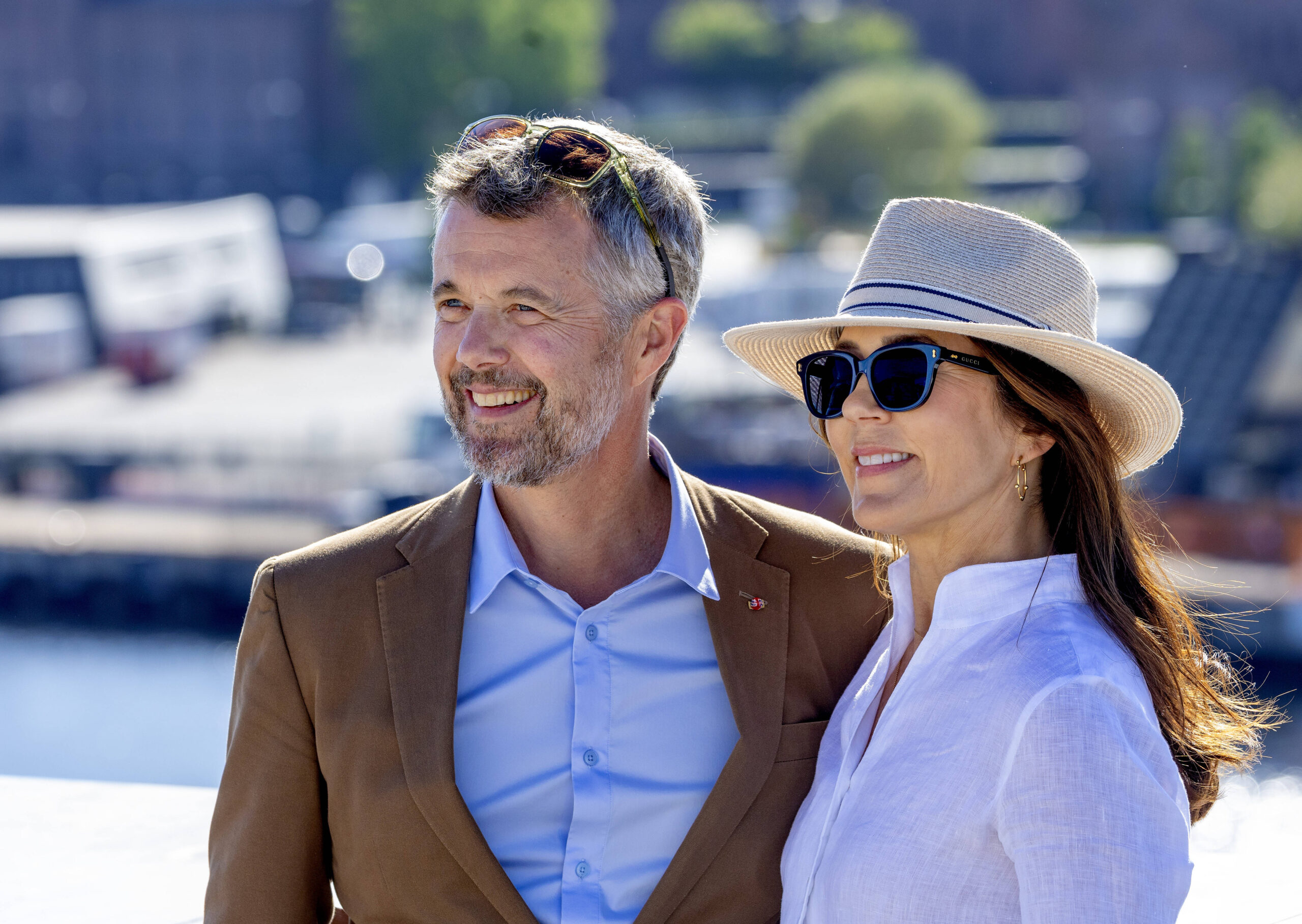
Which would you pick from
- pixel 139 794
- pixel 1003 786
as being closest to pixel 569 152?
pixel 1003 786

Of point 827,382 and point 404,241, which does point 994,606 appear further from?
point 404,241

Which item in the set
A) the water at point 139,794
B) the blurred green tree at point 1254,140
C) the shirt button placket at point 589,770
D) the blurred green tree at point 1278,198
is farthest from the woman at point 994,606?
the blurred green tree at point 1254,140

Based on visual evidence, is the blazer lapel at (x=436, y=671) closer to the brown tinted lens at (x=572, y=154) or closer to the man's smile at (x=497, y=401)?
the man's smile at (x=497, y=401)

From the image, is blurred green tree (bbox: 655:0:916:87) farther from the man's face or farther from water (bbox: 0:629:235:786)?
the man's face

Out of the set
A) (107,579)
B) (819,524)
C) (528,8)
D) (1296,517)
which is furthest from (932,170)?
(819,524)

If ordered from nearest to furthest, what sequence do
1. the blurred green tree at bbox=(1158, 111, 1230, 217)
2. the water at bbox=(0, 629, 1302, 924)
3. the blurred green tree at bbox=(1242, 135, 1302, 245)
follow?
the water at bbox=(0, 629, 1302, 924) → the blurred green tree at bbox=(1242, 135, 1302, 245) → the blurred green tree at bbox=(1158, 111, 1230, 217)

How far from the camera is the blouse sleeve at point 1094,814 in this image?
0.78 meters

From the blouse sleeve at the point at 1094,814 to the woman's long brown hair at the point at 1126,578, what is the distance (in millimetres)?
71

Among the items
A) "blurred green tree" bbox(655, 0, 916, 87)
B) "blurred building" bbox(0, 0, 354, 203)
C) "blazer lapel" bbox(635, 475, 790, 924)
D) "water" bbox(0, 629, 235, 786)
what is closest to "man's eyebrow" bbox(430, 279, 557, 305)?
"blazer lapel" bbox(635, 475, 790, 924)

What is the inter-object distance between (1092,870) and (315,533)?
50.4 ft

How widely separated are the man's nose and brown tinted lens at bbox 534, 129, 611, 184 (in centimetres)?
12

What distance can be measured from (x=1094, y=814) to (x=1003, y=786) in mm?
61

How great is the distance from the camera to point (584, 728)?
1.02m

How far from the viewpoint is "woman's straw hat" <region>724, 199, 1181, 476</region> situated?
0.94m
